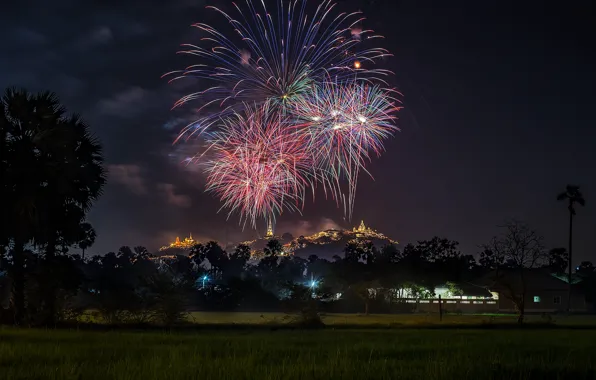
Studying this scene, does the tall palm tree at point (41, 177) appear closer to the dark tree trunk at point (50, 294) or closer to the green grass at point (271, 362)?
the dark tree trunk at point (50, 294)

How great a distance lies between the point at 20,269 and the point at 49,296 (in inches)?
91.2

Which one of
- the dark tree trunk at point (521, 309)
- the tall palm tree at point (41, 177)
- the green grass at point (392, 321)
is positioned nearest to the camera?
the tall palm tree at point (41, 177)

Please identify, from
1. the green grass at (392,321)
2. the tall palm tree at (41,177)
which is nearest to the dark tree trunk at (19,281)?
the tall palm tree at (41,177)

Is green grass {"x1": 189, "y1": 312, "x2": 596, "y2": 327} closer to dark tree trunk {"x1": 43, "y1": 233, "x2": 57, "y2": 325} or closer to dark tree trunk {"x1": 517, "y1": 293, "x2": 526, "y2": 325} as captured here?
dark tree trunk {"x1": 517, "y1": 293, "x2": 526, "y2": 325}

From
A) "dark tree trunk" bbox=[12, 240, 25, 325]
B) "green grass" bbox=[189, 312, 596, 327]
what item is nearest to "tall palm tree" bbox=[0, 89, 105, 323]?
"dark tree trunk" bbox=[12, 240, 25, 325]

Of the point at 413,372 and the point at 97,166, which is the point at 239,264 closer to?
the point at 97,166

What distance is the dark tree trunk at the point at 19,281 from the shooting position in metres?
34.6

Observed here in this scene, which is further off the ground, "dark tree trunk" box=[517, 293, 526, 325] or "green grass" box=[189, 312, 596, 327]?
"dark tree trunk" box=[517, 293, 526, 325]

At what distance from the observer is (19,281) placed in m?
35.1

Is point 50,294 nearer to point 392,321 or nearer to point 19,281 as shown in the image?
point 19,281

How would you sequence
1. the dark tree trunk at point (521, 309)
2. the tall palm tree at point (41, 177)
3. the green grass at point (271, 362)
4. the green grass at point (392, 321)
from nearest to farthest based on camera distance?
the green grass at point (271, 362) → the tall palm tree at point (41, 177) → the green grass at point (392, 321) → the dark tree trunk at point (521, 309)

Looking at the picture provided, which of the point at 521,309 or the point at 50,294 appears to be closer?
the point at 50,294

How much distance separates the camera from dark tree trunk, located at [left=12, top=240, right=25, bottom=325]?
113ft

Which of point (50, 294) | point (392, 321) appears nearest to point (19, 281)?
point (50, 294)
